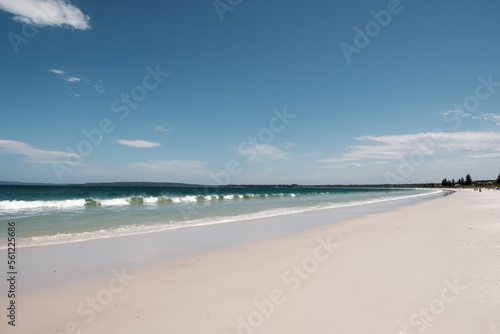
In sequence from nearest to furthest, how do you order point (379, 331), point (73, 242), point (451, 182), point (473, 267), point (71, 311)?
point (379, 331) < point (71, 311) < point (473, 267) < point (73, 242) < point (451, 182)

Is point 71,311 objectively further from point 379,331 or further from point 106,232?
point 106,232

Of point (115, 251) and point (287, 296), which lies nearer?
point (287, 296)

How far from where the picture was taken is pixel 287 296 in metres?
4.91

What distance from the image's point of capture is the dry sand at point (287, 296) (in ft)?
12.9

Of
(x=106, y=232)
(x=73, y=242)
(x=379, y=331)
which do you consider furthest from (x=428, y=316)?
(x=106, y=232)

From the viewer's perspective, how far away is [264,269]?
6.58 m

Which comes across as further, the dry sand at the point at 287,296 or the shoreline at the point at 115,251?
the shoreline at the point at 115,251

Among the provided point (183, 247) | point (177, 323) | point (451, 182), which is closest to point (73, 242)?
point (183, 247)

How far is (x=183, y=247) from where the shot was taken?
9352mm

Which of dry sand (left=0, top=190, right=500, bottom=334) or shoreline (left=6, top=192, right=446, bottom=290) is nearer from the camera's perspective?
dry sand (left=0, top=190, right=500, bottom=334)

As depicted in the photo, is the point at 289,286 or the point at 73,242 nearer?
the point at 289,286

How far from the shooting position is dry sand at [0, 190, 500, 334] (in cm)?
394

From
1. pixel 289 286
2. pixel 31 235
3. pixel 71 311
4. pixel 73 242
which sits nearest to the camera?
pixel 71 311

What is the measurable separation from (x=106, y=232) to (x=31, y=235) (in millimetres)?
2601
